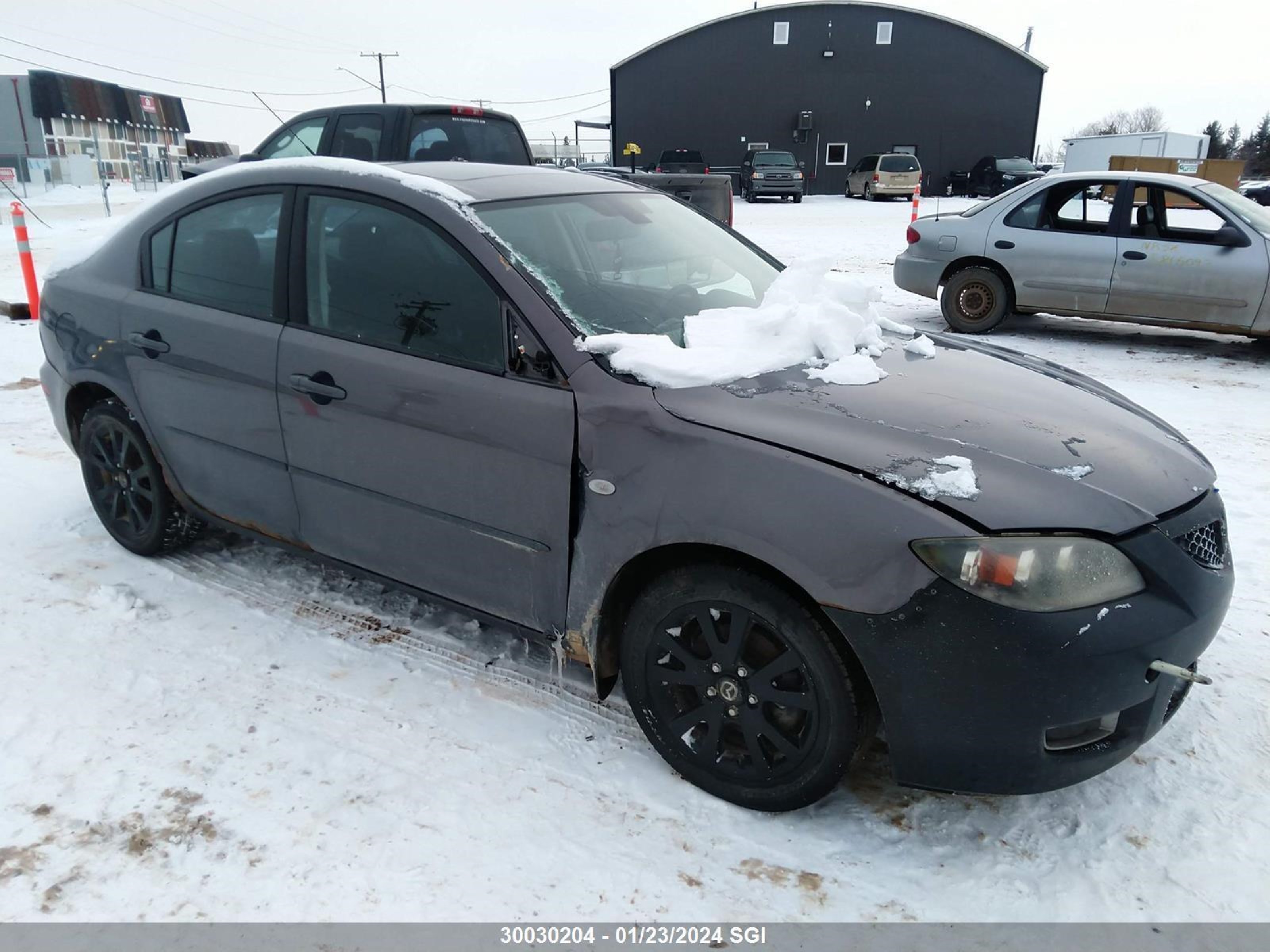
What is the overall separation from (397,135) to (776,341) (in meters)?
6.37

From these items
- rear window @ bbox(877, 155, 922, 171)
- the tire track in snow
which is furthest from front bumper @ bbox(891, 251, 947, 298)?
rear window @ bbox(877, 155, 922, 171)

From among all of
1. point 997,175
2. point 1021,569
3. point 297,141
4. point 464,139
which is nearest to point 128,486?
point 1021,569

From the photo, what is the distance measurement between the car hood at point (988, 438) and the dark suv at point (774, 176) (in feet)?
82.8

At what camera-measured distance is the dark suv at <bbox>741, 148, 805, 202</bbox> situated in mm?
26141

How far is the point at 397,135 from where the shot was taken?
7.75 m

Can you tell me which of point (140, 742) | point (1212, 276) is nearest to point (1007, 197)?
point (1212, 276)

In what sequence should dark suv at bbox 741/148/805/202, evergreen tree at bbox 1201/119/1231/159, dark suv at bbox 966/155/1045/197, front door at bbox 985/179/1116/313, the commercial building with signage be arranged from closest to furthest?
1. front door at bbox 985/179/1116/313
2. dark suv at bbox 741/148/805/202
3. dark suv at bbox 966/155/1045/197
4. the commercial building with signage
5. evergreen tree at bbox 1201/119/1231/159

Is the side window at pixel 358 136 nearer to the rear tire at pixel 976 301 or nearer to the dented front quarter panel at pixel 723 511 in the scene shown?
the rear tire at pixel 976 301

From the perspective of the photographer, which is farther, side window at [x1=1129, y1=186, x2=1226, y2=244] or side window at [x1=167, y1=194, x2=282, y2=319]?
side window at [x1=1129, y1=186, x2=1226, y2=244]

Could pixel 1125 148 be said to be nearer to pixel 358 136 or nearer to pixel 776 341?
pixel 358 136

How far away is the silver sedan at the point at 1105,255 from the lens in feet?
22.9

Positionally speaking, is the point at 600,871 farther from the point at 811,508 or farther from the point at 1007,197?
the point at 1007,197
